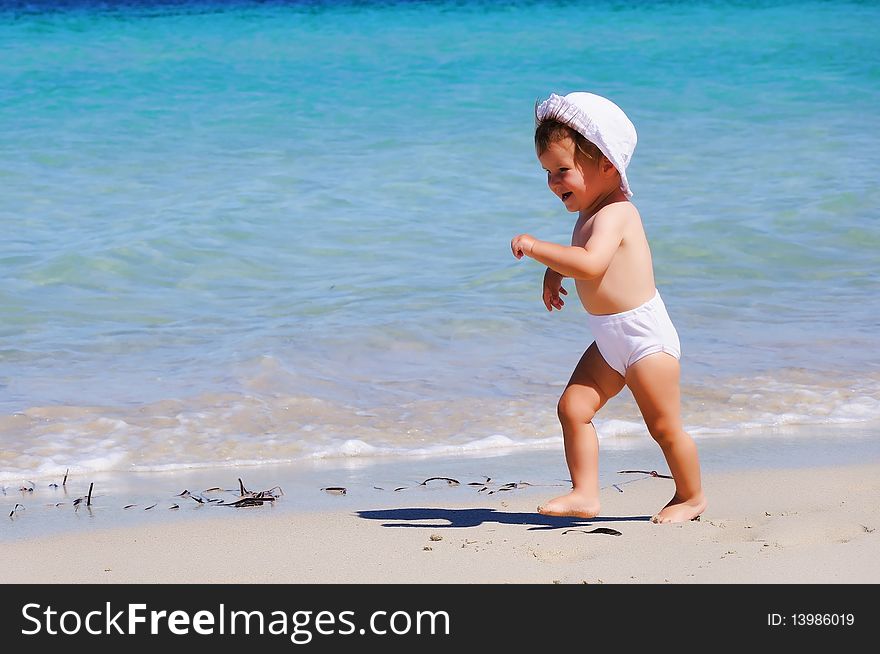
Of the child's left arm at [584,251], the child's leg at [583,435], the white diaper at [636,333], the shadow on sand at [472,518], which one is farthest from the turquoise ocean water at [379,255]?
the child's left arm at [584,251]

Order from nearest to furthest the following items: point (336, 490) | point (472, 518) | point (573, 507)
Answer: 1. point (573, 507)
2. point (472, 518)
3. point (336, 490)

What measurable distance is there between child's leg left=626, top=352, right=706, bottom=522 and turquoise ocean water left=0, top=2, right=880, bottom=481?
3.10 feet

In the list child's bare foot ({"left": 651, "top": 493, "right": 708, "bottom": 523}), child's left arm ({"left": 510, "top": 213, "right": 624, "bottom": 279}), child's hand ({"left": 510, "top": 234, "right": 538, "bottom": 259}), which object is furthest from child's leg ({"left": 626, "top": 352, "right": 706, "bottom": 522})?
child's hand ({"left": 510, "top": 234, "right": 538, "bottom": 259})

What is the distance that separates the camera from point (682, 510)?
297 centimetres

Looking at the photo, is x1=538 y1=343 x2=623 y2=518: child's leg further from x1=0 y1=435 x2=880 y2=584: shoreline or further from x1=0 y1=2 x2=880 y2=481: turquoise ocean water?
x1=0 y1=2 x2=880 y2=481: turquoise ocean water

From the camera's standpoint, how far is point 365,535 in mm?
2953

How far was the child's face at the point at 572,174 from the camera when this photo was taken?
2958 millimetres

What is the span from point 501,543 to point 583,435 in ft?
1.28

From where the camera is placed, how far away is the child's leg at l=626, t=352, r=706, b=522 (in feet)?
9.70

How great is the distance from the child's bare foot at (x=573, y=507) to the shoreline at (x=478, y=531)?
0.12ft

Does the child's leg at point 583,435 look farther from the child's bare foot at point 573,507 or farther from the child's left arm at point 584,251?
the child's left arm at point 584,251

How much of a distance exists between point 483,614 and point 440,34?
18.5 m

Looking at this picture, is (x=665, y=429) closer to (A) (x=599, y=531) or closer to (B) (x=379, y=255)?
(A) (x=599, y=531)

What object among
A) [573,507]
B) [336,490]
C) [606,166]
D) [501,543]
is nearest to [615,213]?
[606,166]
